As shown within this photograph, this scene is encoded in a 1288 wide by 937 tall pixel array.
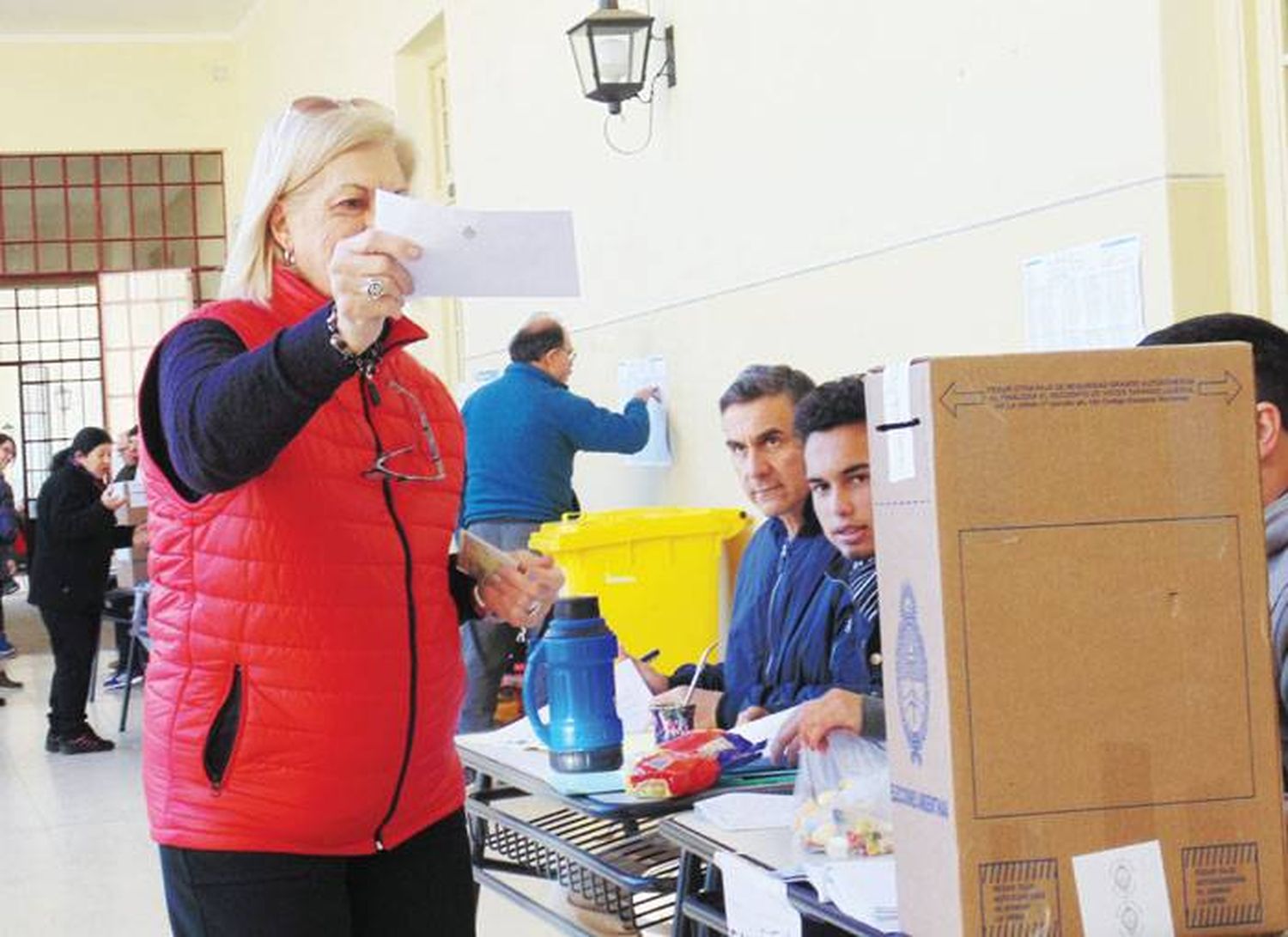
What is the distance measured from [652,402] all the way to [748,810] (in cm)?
367

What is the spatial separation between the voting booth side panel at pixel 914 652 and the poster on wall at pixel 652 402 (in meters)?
4.31

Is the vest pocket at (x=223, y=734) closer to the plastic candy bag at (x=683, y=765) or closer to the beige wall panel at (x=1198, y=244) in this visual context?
the plastic candy bag at (x=683, y=765)

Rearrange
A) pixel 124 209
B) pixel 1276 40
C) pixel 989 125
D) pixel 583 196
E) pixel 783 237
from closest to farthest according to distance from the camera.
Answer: pixel 1276 40 < pixel 989 125 < pixel 783 237 < pixel 583 196 < pixel 124 209

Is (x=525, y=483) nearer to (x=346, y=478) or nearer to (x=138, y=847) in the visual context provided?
(x=138, y=847)

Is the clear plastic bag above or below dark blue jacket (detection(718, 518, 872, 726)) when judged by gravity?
below

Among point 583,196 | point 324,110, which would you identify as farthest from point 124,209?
point 324,110

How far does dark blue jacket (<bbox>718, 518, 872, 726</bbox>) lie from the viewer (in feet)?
10.5

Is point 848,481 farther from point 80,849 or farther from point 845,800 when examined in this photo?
point 80,849

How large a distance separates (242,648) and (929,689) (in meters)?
0.77

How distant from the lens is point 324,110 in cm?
205

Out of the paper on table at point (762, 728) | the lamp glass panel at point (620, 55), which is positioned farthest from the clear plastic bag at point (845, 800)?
the lamp glass panel at point (620, 55)

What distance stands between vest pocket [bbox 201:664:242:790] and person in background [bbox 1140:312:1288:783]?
46.0 inches

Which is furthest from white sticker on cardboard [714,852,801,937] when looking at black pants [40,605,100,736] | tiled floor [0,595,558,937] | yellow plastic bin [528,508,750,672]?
black pants [40,605,100,736]

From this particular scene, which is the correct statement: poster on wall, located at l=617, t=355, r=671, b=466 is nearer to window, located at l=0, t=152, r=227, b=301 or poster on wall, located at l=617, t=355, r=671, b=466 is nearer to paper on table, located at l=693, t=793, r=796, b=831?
paper on table, located at l=693, t=793, r=796, b=831
